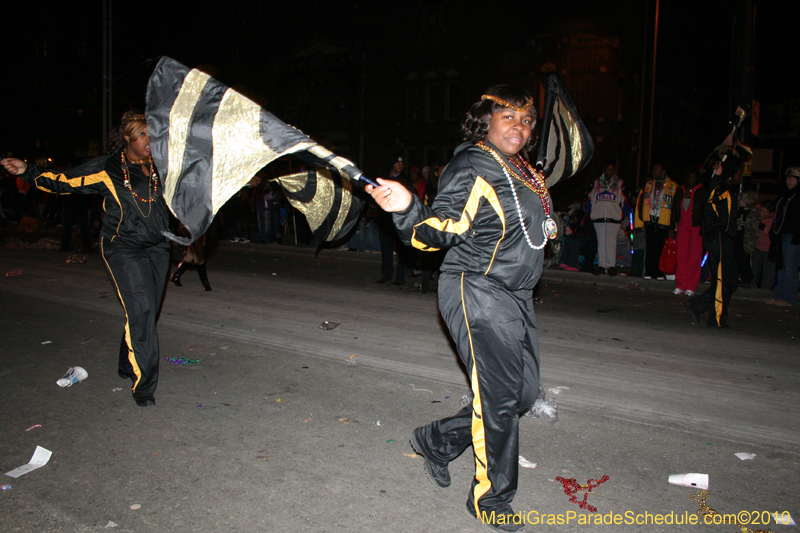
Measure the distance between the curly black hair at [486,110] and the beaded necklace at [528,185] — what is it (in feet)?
0.28

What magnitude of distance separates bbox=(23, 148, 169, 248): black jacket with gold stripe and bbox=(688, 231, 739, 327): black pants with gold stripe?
6236 millimetres

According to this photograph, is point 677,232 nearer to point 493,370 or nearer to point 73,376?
point 493,370

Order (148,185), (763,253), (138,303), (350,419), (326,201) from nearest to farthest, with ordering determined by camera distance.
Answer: (326,201)
(350,419)
(138,303)
(148,185)
(763,253)

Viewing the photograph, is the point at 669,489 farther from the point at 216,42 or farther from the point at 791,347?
the point at 216,42

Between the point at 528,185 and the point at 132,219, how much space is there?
298 cm

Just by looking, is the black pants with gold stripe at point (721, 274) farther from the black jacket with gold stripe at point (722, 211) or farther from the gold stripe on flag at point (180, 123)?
the gold stripe on flag at point (180, 123)

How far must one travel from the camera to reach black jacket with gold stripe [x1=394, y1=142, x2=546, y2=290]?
2.71m

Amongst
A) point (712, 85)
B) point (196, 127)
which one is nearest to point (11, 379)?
point (196, 127)

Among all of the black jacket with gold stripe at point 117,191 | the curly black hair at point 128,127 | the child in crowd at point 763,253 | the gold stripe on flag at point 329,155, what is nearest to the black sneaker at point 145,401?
the black jacket with gold stripe at point 117,191

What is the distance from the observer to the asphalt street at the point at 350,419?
3.07m

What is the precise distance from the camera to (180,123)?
9.89 feet

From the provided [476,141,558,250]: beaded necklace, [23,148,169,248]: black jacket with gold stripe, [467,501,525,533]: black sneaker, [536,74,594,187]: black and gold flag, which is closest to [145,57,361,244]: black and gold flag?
[476,141,558,250]: beaded necklace

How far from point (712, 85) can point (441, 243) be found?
127ft

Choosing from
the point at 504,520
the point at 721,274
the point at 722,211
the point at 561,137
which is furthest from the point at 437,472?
the point at 722,211
